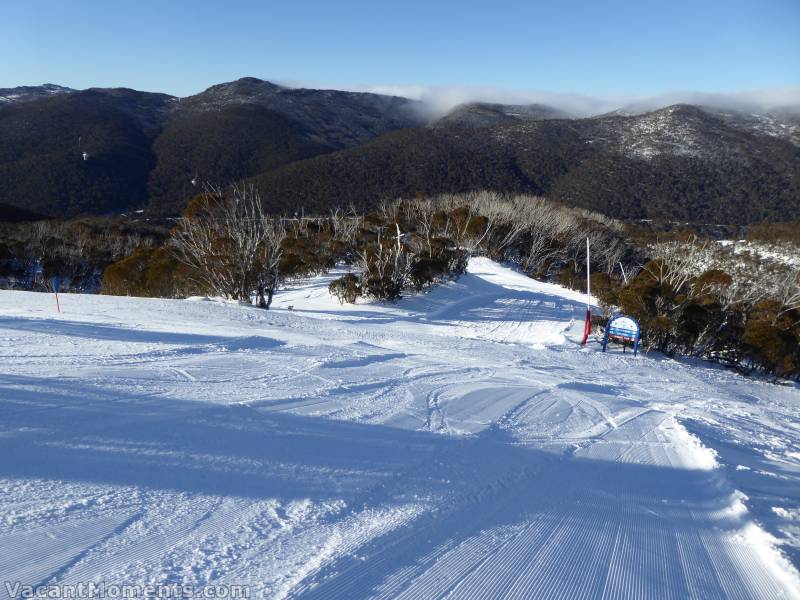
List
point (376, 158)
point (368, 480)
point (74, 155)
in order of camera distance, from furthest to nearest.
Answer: point (376, 158) → point (74, 155) → point (368, 480)

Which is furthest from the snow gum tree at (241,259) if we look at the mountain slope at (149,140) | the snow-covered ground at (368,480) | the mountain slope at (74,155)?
the mountain slope at (74,155)

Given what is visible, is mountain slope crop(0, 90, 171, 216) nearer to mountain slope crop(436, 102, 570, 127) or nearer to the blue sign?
mountain slope crop(436, 102, 570, 127)

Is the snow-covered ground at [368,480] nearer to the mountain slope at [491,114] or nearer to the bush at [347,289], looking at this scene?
the bush at [347,289]

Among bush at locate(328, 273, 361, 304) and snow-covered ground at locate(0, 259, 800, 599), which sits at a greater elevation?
snow-covered ground at locate(0, 259, 800, 599)

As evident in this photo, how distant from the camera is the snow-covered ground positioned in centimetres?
278

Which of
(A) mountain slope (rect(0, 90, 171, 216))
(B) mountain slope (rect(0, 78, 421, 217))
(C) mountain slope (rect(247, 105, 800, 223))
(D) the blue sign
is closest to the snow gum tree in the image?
(D) the blue sign

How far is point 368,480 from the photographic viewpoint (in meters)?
3.77

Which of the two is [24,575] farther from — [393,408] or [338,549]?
[393,408]

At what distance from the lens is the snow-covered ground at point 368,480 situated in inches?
109

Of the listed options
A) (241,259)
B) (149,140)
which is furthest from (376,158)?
(241,259)

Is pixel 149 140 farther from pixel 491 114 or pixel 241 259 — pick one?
pixel 241 259

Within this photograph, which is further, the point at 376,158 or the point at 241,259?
the point at 376,158

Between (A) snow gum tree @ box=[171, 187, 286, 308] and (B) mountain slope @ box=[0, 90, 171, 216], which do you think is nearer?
(A) snow gum tree @ box=[171, 187, 286, 308]

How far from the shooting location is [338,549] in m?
2.88
